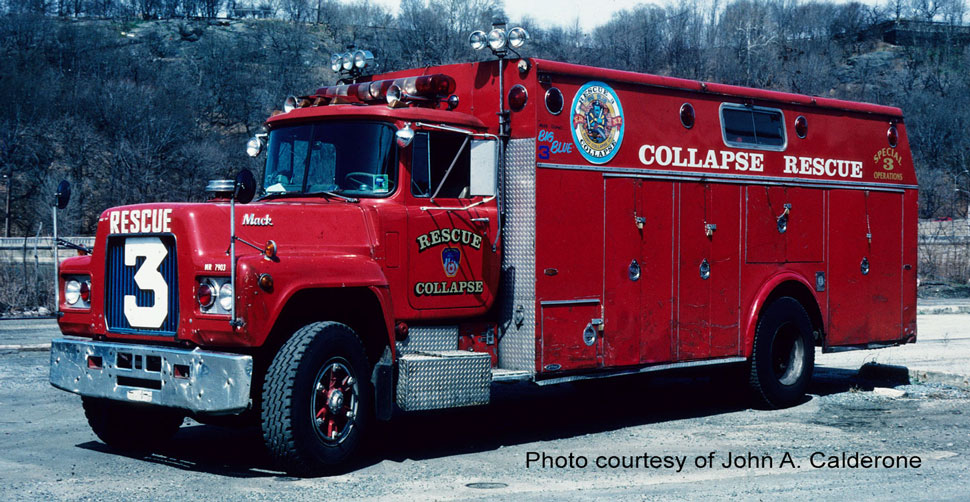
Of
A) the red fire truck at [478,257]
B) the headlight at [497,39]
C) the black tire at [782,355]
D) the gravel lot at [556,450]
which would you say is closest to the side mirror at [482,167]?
the red fire truck at [478,257]

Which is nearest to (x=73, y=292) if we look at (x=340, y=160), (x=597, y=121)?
(x=340, y=160)

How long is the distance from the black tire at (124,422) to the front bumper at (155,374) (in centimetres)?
61

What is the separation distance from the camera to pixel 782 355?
40.4 ft

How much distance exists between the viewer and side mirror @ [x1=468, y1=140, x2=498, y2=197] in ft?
30.4

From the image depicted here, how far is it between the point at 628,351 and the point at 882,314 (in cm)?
434

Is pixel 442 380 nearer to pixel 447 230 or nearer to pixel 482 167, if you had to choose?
pixel 447 230

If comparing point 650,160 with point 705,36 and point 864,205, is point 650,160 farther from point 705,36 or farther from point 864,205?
point 705,36

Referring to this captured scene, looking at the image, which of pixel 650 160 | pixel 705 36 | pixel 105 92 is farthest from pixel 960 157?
pixel 650 160

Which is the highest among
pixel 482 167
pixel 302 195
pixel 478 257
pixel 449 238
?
pixel 482 167

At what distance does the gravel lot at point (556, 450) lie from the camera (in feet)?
25.0

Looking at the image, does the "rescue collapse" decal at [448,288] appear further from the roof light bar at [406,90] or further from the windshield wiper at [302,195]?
the roof light bar at [406,90]

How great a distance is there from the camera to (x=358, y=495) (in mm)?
7418

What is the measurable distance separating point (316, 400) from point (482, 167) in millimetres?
2500

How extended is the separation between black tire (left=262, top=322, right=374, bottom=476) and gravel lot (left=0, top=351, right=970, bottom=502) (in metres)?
0.22
